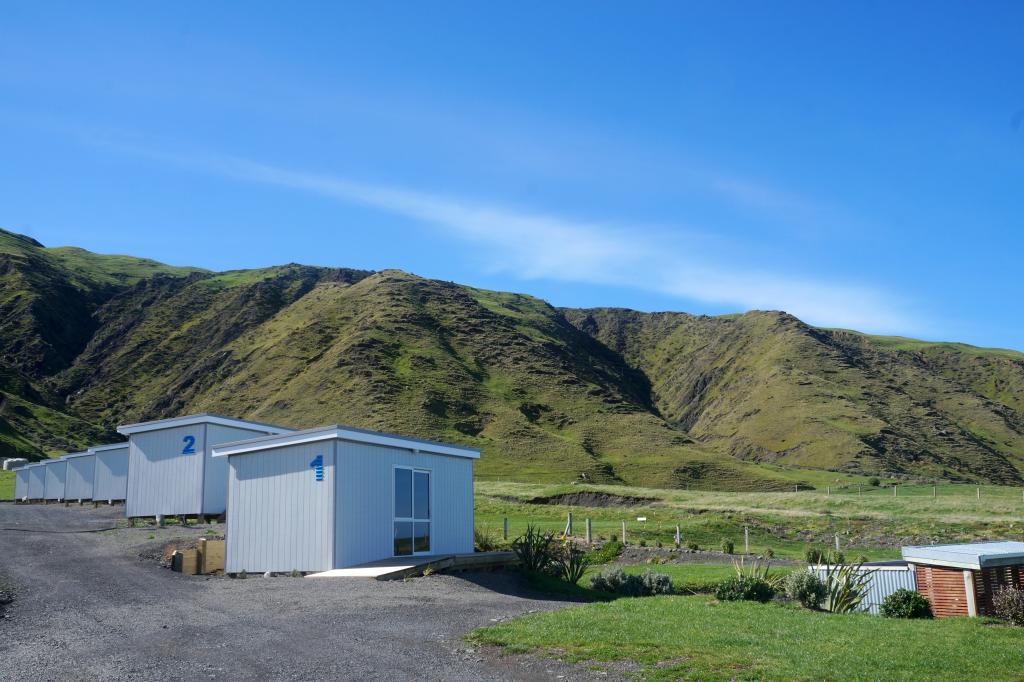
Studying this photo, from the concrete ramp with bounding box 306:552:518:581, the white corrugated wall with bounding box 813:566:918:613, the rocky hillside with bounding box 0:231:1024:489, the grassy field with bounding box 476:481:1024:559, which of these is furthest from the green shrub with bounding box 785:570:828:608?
the rocky hillside with bounding box 0:231:1024:489

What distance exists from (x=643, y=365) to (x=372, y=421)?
101080 millimetres

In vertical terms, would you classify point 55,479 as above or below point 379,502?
above

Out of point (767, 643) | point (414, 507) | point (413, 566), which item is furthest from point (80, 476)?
point (767, 643)

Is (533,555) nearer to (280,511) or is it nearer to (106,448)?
(280,511)

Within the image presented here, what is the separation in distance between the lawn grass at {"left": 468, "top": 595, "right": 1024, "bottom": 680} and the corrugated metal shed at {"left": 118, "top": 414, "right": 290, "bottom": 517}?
1888cm

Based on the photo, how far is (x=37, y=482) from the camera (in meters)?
47.2

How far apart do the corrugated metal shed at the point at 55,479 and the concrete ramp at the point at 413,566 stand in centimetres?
3265

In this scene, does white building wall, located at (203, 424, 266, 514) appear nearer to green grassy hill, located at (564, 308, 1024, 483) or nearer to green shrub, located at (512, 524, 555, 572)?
green shrub, located at (512, 524, 555, 572)

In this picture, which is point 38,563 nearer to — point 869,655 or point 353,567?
point 353,567

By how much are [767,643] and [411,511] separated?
37.5 ft

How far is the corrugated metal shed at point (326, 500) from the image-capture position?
18.5 metres

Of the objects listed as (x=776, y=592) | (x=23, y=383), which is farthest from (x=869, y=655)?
(x=23, y=383)

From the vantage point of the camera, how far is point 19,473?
162 feet

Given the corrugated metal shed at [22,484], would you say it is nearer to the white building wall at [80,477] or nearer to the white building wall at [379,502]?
the white building wall at [80,477]
